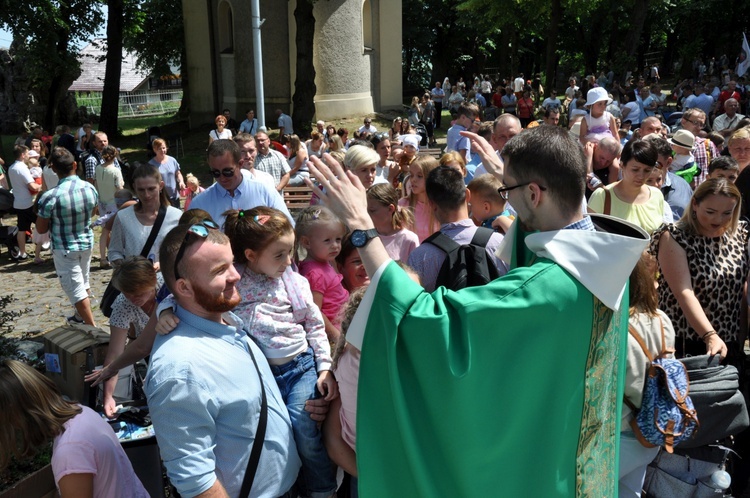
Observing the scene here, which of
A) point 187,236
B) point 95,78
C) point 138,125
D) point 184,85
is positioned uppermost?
point 95,78

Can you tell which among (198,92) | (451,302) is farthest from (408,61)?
(451,302)

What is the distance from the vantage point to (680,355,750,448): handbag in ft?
11.7

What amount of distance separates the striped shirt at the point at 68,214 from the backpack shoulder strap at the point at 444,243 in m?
4.91

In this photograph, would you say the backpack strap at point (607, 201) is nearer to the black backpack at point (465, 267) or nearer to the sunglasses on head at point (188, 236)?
the black backpack at point (465, 267)

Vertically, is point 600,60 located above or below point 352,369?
above

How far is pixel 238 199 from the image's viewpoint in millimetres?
5637

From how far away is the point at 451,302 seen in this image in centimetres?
223

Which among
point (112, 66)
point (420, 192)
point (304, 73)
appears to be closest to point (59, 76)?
point (112, 66)

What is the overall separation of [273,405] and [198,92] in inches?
1019

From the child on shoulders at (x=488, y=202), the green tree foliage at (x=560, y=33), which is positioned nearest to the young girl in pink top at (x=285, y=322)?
the child on shoulders at (x=488, y=202)

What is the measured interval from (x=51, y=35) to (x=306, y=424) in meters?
23.5

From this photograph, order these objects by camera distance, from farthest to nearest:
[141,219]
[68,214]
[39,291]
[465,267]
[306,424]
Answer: [39,291] → [68,214] → [141,219] → [465,267] → [306,424]

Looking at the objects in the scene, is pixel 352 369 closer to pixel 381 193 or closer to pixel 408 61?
pixel 381 193

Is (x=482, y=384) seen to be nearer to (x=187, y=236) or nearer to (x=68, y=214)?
(x=187, y=236)
